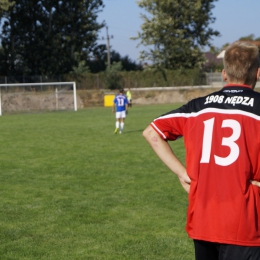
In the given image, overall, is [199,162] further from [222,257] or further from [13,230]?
[13,230]

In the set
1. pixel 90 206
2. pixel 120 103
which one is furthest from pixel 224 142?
pixel 120 103

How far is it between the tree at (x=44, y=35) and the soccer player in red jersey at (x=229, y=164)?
55.1 m

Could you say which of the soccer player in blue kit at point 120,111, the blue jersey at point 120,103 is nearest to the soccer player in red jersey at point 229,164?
the soccer player in blue kit at point 120,111

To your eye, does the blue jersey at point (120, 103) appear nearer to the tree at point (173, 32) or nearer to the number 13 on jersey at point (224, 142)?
the number 13 on jersey at point (224, 142)

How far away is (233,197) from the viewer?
121 inches

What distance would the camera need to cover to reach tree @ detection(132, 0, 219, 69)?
6406cm

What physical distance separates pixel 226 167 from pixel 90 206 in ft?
20.1

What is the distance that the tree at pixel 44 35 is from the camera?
5775 centimetres

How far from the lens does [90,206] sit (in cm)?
902

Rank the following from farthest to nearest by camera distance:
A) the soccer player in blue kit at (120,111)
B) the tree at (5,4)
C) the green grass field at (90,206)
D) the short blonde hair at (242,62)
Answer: the tree at (5,4) → the soccer player in blue kit at (120,111) → the green grass field at (90,206) → the short blonde hair at (242,62)

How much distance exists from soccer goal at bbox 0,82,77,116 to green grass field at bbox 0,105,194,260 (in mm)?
25389

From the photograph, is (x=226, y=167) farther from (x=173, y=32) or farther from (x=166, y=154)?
(x=173, y=32)

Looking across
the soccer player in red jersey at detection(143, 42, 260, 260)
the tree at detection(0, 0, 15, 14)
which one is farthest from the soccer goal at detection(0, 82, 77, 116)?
the soccer player in red jersey at detection(143, 42, 260, 260)

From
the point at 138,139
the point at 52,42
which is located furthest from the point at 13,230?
the point at 52,42
